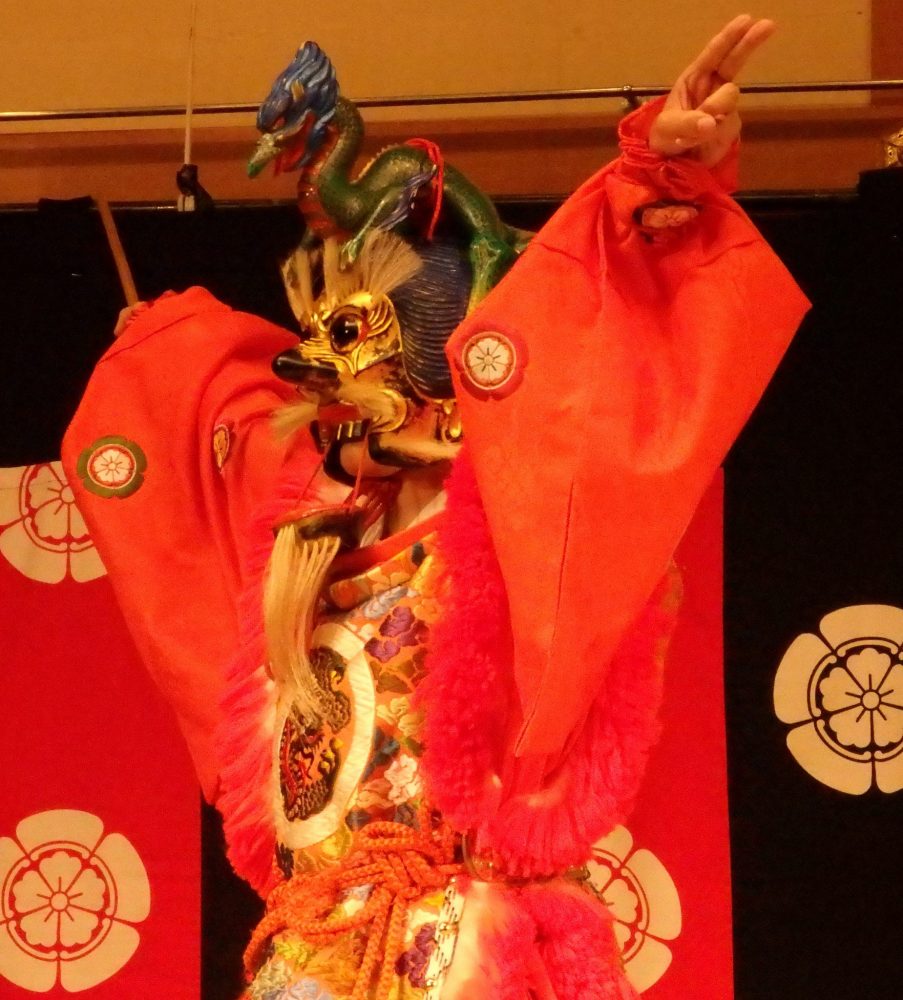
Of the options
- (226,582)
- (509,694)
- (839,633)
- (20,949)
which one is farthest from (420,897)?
(20,949)

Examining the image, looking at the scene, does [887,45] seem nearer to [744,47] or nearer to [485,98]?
[485,98]

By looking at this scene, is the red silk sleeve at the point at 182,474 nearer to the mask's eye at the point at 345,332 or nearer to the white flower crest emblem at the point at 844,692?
the mask's eye at the point at 345,332

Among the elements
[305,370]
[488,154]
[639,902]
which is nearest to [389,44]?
[488,154]

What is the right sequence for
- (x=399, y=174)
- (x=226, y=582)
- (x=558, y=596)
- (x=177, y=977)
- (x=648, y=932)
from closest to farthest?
(x=558, y=596) < (x=399, y=174) < (x=226, y=582) < (x=648, y=932) < (x=177, y=977)

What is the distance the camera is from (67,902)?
1.50 metres

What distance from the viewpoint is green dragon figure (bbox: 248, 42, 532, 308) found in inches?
39.9

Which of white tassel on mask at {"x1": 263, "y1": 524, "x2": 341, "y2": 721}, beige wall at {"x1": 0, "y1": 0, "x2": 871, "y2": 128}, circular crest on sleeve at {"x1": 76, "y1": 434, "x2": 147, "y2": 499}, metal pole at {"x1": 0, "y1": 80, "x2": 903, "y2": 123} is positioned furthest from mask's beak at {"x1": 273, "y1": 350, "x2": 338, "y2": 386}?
beige wall at {"x1": 0, "y1": 0, "x2": 871, "y2": 128}

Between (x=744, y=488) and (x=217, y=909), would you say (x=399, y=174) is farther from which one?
(x=217, y=909)

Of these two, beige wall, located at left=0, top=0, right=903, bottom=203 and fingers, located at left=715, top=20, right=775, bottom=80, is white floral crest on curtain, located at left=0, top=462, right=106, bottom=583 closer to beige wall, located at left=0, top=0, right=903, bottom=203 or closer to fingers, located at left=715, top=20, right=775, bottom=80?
beige wall, located at left=0, top=0, right=903, bottom=203

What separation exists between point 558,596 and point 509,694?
13 cm

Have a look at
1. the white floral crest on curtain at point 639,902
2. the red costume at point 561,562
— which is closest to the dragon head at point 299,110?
the red costume at point 561,562

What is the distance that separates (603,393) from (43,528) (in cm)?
86

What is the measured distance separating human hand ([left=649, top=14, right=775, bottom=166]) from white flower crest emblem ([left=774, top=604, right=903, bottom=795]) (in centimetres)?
63

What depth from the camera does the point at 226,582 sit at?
1228 millimetres
